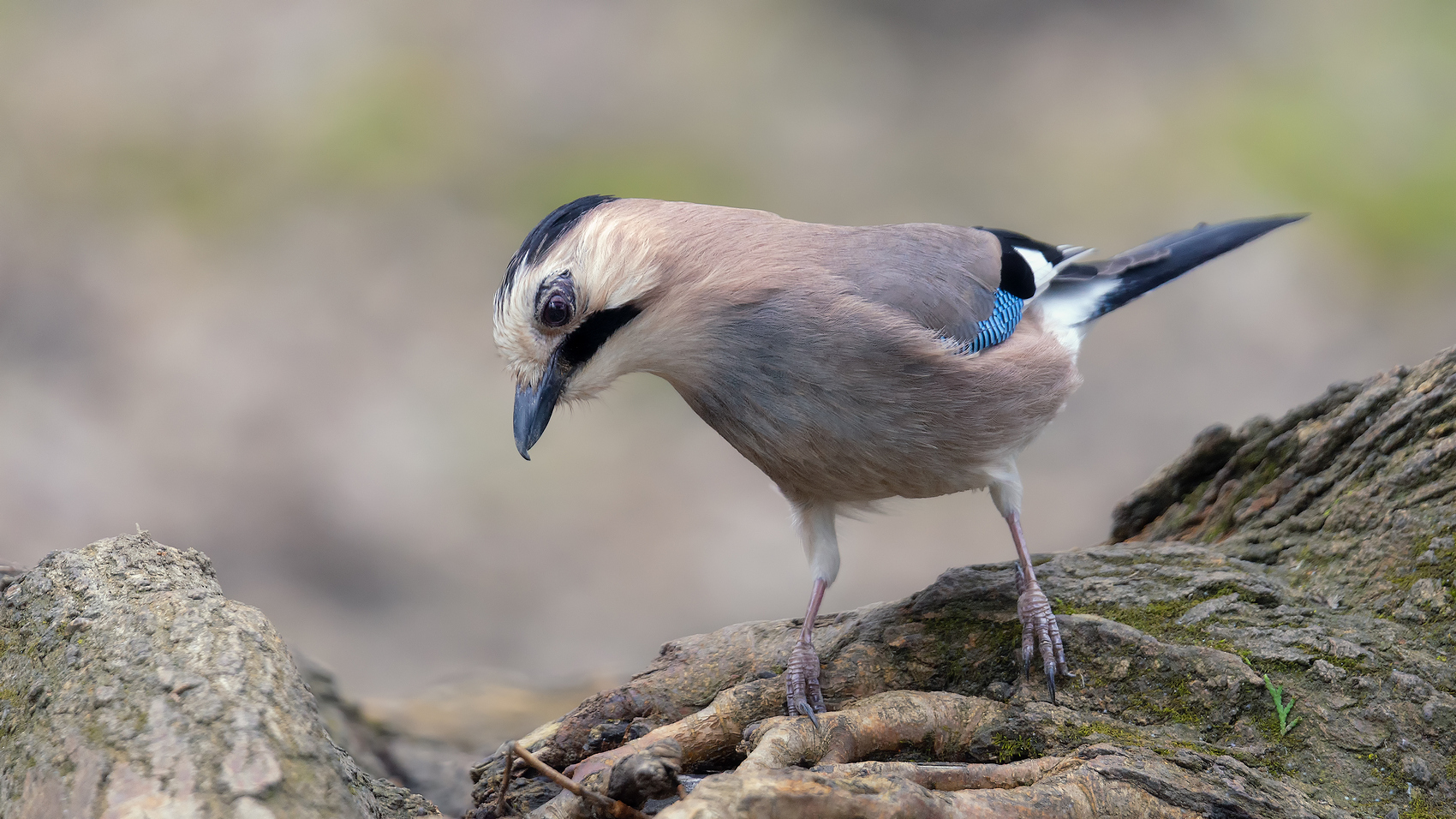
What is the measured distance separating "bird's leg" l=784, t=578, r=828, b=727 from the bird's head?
1053mm

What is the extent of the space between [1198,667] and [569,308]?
2.07 metres

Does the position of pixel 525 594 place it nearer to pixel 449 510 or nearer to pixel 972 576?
pixel 449 510

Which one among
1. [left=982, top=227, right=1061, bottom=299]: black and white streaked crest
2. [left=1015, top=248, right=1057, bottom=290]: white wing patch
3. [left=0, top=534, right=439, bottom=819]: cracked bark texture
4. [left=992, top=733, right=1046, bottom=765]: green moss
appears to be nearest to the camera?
[left=0, top=534, right=439, bottom=819]: cracked bark texture

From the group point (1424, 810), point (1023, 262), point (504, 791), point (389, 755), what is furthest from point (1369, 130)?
point (504, 791)

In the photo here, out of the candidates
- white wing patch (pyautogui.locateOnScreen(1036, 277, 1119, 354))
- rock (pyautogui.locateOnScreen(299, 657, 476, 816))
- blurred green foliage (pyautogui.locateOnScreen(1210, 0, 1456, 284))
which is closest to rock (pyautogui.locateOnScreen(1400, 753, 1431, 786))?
white wing patch (pyautogui.locateOnScreen(1036, 277, 1119, 354))

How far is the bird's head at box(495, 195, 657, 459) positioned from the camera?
312 cm

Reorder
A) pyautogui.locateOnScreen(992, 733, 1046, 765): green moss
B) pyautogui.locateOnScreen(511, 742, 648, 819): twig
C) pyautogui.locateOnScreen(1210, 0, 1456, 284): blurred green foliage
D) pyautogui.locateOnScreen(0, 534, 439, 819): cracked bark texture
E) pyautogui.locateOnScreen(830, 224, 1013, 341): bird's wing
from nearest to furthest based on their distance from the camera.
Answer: pyautogui.locateOnScreen(0, 534, 439, 819): cracked bark texture < pyautogui.locateOnScreen(511, 742, 648, 819): twig < pyautogui.locateOnScreen(992, 733, 1046, 765): green moss < pyautogui.locateOnScreen(830, 224, 1013, 341): bird's wing < pyautogui.locateOnScreen(1210, 0, 1456, 284): blurred green foliage

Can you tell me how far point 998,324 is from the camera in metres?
3.93

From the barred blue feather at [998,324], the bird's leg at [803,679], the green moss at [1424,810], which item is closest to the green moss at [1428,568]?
the green moss at [1424,810]

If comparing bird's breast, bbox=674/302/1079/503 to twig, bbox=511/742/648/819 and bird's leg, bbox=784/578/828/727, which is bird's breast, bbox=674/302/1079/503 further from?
twig, bbox=511/742/648/819

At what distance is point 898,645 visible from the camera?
11.3ft

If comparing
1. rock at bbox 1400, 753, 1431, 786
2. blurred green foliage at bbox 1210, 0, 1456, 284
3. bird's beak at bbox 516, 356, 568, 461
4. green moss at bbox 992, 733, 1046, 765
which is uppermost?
blurred green foliage at bbox 1210, 0, 1456, 284

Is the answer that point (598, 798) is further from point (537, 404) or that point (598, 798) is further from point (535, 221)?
point (535, 221)

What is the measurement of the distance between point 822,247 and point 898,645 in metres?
1.32
